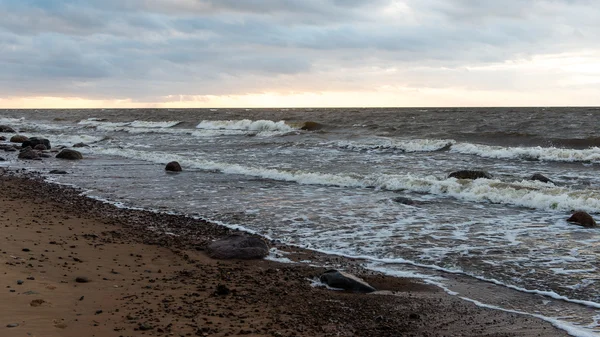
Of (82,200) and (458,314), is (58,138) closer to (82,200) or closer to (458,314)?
(82,200)

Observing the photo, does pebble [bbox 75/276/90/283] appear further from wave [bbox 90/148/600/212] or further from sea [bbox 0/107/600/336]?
wave [bbox 90/148/600/212]

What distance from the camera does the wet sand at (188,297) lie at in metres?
4.49

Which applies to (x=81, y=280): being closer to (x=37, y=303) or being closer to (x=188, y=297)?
(x=37, y=303)

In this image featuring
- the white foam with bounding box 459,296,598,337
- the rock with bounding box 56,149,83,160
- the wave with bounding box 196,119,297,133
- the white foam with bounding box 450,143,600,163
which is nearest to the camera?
the white foam with bounding box 459,296,598,337

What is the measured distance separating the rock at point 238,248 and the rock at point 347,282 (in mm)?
1475

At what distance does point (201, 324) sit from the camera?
4555 mm

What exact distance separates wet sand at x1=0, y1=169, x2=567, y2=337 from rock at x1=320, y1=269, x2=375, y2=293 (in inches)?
5.6

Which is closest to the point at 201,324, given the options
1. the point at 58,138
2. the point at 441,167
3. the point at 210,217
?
the point at 210,217

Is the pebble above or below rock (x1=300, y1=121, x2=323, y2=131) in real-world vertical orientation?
below

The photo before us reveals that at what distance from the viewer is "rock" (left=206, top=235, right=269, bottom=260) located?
7.16m

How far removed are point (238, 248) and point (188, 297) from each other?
1989 millimetres

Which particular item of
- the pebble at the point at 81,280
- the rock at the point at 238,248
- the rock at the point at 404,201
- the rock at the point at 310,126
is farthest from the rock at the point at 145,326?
the rock at the point at 310,126

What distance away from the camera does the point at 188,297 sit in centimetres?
531

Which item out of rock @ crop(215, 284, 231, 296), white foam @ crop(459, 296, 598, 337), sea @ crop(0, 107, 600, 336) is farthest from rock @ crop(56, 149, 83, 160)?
white foam @ crop(459, 296, 598, 337)
